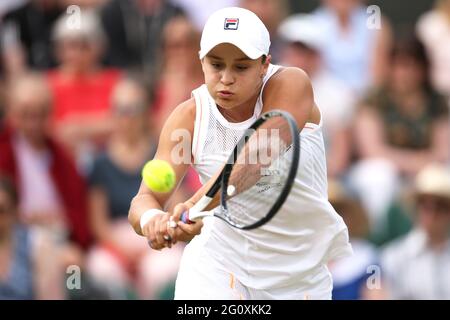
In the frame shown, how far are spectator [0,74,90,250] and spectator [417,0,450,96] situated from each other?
3373 mm

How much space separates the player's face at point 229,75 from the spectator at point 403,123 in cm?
391

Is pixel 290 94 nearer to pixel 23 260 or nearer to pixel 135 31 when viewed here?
pixel 23 260

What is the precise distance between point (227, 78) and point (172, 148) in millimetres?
513


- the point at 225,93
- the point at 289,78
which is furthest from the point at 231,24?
the point at 289,78

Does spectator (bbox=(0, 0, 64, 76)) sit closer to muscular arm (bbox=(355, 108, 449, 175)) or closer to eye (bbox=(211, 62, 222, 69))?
muscular arm (bbox=(355, 108, 449, 175))

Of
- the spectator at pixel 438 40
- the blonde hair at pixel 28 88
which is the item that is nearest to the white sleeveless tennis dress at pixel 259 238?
the blonde hair at pixel 28 88

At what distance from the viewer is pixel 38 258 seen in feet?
26.5

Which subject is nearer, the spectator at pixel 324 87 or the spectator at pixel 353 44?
the spectator at pixel 324 87

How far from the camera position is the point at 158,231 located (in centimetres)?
521

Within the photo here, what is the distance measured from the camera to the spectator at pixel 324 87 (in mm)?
9281

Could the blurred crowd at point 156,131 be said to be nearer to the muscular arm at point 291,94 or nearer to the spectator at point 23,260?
the spectator at point 23,260

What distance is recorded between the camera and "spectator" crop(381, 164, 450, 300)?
8336 millimetres

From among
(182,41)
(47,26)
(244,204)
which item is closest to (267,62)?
(244,204)

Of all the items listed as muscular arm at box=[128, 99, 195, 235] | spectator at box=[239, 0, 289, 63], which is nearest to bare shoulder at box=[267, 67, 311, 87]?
muscular arm at box=[128, 99, 195, 235]
